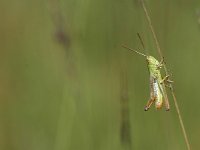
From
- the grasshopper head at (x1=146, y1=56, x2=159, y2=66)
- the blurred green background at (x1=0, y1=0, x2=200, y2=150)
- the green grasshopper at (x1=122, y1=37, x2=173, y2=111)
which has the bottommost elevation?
the green grasshopper at (x1=122, y1=37, x2=173, y2=111)

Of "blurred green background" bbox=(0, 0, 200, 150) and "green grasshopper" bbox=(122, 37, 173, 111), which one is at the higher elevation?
"blurred green background" bbox=(0, 0, 200, 150)

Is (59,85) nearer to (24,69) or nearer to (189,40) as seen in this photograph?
(24,69)

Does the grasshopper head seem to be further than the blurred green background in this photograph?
No

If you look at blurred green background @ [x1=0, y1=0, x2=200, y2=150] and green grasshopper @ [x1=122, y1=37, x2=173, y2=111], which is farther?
blurred green background @ [x1=0, y1=0, x2=200, y2=150]

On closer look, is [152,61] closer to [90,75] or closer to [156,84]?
[156,84]

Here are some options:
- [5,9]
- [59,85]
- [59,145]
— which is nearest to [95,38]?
[59,85]

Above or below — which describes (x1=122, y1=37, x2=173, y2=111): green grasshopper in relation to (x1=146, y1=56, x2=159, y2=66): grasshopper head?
below

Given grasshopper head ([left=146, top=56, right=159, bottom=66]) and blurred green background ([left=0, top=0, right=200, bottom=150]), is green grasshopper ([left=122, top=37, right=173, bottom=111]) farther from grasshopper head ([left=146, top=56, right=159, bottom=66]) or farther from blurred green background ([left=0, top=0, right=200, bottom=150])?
blurred green background ([left=0, top=0, right=200, bottom=150])

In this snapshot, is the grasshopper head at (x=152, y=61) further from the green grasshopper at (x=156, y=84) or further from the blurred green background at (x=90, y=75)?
the blurred green background at (x=90, y=75)

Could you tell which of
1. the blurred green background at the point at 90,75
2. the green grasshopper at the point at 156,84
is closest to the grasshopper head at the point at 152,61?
the green grasshopper at the point at 156,84

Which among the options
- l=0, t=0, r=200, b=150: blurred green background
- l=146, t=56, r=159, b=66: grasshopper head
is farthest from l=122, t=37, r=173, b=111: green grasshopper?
l=0, t=0, r=200, b=150: blurred green background
